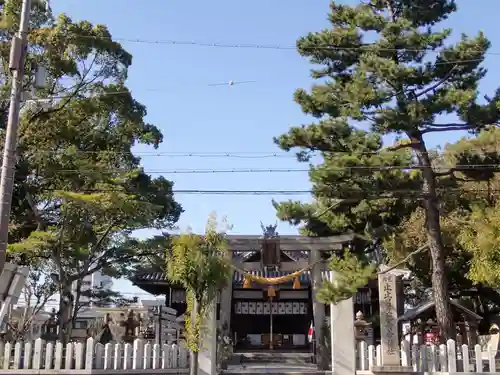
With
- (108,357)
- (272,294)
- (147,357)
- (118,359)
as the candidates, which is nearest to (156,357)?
(147,357)

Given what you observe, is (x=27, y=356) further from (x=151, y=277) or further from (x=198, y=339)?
(x=151, y=277)

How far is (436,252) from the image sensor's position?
1639 centimetres

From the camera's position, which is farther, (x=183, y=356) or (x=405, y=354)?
(x=183, y=356)

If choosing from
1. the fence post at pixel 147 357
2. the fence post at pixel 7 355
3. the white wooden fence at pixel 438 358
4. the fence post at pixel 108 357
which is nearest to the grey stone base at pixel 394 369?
the white wooden fence at pixel 438 358

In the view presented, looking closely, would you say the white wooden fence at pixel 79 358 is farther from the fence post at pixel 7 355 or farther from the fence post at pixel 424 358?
the fence post at pixel 424 358

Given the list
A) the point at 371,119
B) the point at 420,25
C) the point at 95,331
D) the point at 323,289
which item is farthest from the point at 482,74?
the point at 95,331

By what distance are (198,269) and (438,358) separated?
22.8 ft

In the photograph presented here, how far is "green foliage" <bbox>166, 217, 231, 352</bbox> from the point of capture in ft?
49.5

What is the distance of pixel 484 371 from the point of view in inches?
623

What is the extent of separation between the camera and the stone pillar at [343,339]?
16.2 metres

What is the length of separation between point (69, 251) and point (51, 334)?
4.14 m

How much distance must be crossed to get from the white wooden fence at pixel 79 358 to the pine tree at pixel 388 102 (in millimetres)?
6703

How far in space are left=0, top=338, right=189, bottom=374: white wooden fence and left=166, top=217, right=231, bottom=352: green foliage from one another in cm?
147

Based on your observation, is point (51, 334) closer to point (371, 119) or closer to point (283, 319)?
point (371, 119)
